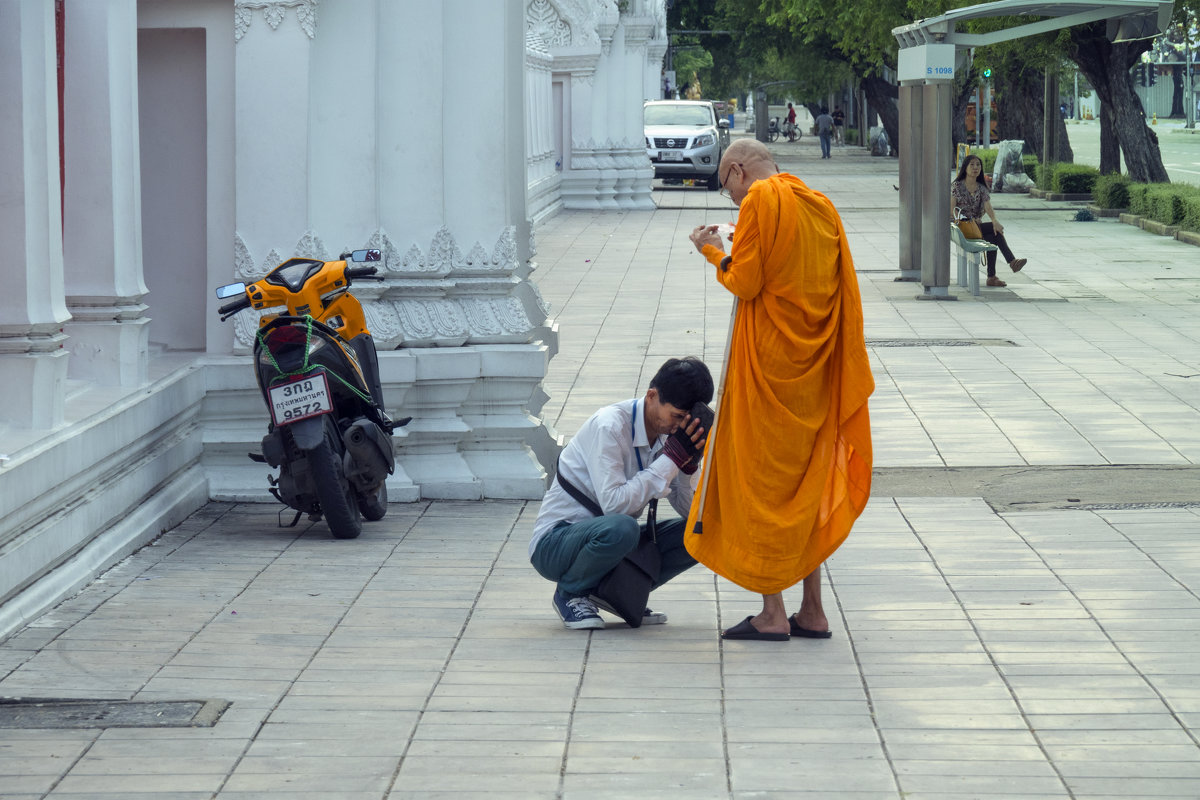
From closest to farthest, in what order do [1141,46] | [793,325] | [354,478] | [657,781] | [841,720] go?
[657,781] → [841,720] → [793,325] → [354,478] → [1141,46]

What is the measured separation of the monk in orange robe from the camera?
4.90 metres

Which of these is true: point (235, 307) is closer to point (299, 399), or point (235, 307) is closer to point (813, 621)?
point (299, 399)

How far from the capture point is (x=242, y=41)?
23.9 feet

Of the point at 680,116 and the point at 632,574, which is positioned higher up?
the point at 680,116

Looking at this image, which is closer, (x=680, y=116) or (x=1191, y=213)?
(x=1191, y=213)

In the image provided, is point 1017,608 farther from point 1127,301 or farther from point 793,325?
point 1127,301

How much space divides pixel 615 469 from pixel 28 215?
2.21 m

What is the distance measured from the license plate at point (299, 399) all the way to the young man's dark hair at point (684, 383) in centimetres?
188

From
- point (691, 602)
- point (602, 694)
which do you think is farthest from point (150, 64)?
point (602, 694)

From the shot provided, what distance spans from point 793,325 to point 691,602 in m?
1.22

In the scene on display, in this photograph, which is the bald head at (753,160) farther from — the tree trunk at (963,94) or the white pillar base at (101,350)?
the tree trunk at (963,94)

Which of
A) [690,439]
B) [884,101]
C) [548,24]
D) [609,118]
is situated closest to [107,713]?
[690,439]

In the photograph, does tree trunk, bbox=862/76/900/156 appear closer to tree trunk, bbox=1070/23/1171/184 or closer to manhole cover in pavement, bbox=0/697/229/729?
tree trunk, bbox=1070/23/1171/184

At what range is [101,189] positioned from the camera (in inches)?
254
